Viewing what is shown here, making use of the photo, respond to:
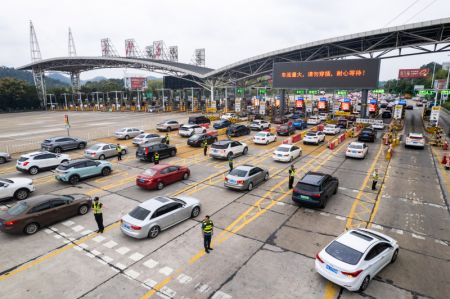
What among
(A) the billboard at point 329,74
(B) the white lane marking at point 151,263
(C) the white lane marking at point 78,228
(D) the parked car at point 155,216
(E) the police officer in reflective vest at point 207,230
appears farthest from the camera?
(A) the billboard at point 329,74

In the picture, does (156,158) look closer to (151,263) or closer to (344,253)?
(151,263)

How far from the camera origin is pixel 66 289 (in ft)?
26.7

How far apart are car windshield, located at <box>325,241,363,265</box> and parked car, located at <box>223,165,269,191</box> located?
299 inches

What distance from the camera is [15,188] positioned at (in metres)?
14.9

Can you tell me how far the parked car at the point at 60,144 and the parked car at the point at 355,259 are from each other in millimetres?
26248

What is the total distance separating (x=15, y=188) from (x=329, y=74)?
42.3 meters

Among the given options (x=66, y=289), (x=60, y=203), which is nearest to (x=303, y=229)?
(x=66, y=289)

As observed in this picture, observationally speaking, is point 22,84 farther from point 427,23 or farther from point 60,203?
point 427,23

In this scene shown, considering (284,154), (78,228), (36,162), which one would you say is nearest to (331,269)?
(78,228)

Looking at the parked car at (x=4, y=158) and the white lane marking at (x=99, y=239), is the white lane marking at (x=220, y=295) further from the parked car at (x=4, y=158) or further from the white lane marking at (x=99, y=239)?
the parked car at (x=4, y=158)

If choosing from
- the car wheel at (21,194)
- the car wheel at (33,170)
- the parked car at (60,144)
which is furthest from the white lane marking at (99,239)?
the parked car at (60,144)

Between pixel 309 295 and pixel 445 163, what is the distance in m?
22.1

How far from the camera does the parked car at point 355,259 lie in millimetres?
7805

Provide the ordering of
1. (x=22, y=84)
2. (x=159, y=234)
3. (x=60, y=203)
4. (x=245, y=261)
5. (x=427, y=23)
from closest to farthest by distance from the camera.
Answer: (x=245, y=261), (x=159, y=234), (x=60, y=203), (x=427, y=23), (x=22, y=84)
